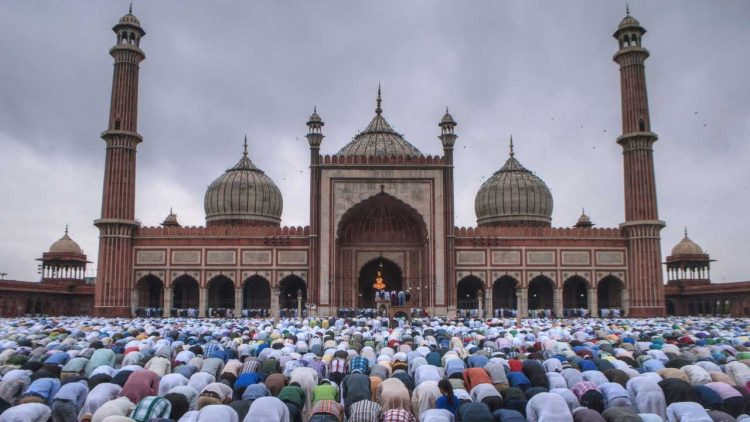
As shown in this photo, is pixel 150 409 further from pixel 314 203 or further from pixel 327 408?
pixel 314 203

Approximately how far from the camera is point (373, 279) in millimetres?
37500

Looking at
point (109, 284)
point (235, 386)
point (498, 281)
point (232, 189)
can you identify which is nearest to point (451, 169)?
point (498, 281)

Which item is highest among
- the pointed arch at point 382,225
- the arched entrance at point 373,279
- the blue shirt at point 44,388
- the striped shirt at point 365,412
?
the pointed arch at point 382,225

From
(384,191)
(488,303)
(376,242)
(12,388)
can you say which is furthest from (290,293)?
(12,388)

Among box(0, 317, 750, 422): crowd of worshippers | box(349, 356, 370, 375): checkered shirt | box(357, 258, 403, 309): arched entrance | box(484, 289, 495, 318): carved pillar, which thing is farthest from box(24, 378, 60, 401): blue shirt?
box(357, 258, 403, 309): arched entrance

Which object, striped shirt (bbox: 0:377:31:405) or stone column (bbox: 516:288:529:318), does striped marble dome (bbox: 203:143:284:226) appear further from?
striped shirt (bbox: 0:377:31:405)

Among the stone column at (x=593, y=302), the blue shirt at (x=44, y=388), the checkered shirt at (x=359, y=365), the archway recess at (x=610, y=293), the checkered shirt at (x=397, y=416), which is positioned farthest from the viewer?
the archway recess at (x=610, y=293)

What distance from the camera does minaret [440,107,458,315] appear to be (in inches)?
1321

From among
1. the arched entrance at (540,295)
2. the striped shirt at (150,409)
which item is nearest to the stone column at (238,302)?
the arched entrance at (540,295)

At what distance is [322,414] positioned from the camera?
7359mm

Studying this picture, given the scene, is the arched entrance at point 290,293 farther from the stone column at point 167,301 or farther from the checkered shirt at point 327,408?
the checkered shirt at point 327,408

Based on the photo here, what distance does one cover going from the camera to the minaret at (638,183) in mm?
34031

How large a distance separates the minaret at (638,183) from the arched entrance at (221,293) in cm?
2039

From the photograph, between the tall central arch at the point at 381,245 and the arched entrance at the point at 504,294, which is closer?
the tall central arch at the point at 381,245
